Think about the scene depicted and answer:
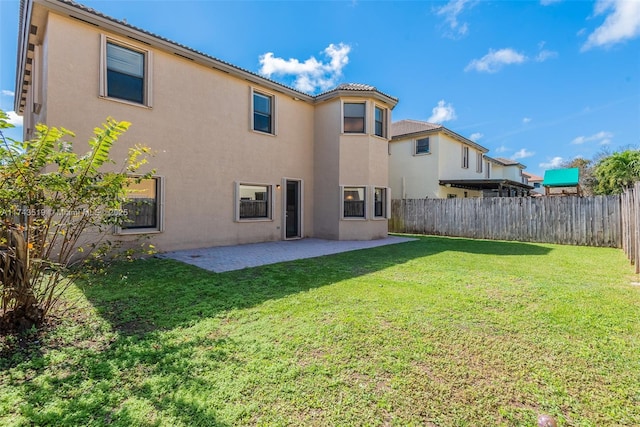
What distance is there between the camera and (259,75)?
1097cm

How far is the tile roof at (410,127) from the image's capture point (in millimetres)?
18872

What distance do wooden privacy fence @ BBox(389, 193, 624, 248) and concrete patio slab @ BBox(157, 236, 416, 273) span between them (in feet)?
19.0

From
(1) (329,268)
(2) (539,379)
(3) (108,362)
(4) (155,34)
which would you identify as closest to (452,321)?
(2) (539,379)

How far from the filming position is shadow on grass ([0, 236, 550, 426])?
7.27ft

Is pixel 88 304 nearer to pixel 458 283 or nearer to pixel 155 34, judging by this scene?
pixel 458 283

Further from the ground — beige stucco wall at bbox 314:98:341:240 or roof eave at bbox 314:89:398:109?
roof eave at bbox 314:89:398:109

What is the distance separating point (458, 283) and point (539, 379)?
3.22m

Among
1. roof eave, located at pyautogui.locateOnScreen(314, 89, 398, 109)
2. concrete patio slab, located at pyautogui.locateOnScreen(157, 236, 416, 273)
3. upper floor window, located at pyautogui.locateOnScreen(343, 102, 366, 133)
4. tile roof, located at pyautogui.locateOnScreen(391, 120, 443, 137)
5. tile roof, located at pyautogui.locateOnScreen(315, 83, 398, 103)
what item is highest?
tile roof, located at pyautogui.locateOnScreen(391, 120, 443, 137)

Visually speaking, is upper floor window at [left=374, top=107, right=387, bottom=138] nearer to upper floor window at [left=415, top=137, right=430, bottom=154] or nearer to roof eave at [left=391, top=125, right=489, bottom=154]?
roof eave at [left=391, top=125, right=489, bottom=154]

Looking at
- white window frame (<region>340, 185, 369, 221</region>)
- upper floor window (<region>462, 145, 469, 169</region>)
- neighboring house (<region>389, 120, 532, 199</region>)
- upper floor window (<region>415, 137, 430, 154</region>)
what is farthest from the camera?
upper floor window (<region>462, 145, 469, 169</region>)

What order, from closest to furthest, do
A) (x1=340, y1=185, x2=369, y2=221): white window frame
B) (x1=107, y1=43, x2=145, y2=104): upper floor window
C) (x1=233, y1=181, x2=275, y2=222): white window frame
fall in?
(x1=107, y1=43, x2=145, y2=104): upper floor window < (x1=233, y1=181, x2=275, y2=222): white window frame < (x1=340, y1=185, x2=369, y2=221): white window frame

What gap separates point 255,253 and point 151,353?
6038mm

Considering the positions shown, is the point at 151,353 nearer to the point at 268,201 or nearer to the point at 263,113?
the point at 268,201

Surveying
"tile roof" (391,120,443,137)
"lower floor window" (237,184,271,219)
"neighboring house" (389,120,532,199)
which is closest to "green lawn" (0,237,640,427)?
"lower floor window" (237,184,271,219)
